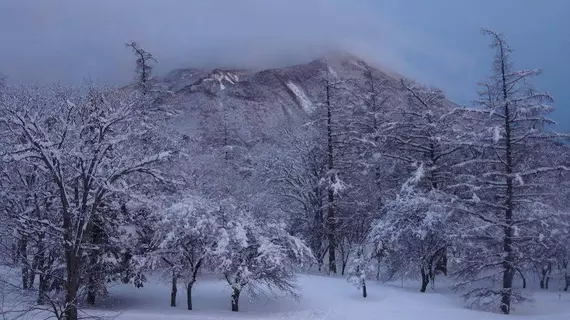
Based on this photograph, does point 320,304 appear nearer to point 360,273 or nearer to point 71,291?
point 360,273

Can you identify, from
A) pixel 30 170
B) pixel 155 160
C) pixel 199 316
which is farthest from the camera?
pixel 30 170

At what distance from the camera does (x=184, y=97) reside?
274 ft

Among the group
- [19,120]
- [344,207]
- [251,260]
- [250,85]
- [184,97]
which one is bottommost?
[251,260]

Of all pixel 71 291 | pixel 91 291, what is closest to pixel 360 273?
pixel 91 291

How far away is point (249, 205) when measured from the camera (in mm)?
22188

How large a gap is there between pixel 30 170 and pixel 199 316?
9.19 meters

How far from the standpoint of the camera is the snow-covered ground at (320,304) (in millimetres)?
17969

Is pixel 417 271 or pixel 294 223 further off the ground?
pixel 294 223

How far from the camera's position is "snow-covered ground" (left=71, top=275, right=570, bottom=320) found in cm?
1797

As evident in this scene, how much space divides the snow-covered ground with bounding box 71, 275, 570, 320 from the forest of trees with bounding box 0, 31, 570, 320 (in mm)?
739

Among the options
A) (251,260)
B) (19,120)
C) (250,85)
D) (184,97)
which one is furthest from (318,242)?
(250,85)

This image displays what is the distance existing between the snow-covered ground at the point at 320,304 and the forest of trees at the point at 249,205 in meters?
0.74

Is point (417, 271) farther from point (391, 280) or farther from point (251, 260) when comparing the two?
point (251, 260)

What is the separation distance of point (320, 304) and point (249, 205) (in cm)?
545
